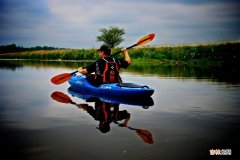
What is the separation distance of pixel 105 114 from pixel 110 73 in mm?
2751

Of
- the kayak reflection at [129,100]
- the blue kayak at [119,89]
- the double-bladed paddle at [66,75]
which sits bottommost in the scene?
the kayak reflection at [129,100]

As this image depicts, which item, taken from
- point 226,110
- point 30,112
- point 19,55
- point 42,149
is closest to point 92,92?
point 30,112

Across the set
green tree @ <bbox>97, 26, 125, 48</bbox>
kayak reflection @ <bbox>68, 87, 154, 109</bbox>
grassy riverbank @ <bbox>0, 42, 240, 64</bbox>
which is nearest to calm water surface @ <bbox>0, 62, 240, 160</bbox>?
kayak reflection @ <bbox>68, 87, 154, 109</bbox>

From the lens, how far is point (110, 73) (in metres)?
9.07

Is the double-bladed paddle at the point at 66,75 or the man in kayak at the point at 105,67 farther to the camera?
the double-bladed paddle at the point at 66,75

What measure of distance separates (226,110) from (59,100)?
13.4 feet

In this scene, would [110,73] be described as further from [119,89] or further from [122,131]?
[122,131]

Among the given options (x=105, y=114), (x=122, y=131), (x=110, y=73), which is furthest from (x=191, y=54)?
(x=122, y=131)

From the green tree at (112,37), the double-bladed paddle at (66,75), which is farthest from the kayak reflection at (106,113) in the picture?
the green tree at (112,37)

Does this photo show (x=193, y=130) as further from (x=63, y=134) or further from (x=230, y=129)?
(x=63, y=134)

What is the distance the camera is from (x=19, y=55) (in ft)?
192

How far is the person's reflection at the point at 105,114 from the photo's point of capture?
5.59 m

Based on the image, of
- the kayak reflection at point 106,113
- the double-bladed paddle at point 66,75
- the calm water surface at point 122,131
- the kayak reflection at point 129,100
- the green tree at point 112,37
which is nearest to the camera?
the calm water surface at point 122,131

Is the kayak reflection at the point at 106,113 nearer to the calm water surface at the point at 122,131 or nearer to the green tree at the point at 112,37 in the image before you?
the calm water surface at the point at 122,131
